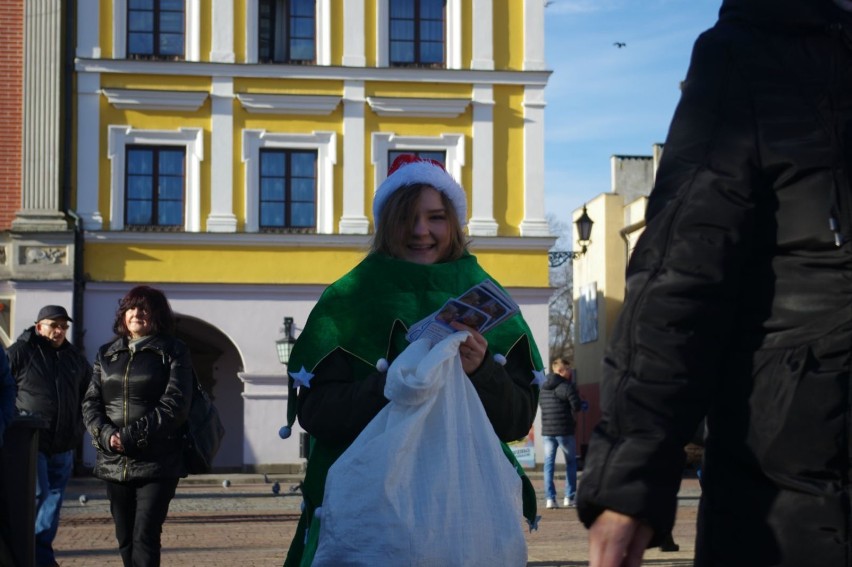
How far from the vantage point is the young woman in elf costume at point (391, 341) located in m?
4.67

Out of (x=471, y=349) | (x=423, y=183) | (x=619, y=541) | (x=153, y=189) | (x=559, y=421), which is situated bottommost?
(x=559, y=421)

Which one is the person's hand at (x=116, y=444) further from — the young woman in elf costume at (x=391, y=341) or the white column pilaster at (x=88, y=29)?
the white column pilaster at (x=88, y=29)

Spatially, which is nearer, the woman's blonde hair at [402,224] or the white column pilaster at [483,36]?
the woman's blonde hair at [402,224]

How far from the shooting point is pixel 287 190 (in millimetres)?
28906

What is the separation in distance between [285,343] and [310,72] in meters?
5.94

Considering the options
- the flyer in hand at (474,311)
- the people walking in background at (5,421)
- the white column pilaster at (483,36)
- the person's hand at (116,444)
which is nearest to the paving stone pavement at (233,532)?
the people walking in background at (5,421)

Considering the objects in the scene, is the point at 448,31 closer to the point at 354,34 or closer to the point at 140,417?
the point at 354,34

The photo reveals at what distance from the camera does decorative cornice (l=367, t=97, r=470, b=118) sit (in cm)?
2922

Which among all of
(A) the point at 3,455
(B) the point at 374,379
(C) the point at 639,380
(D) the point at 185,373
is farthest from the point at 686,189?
(A) the point at 3,455

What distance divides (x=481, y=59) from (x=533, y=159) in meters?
2.25

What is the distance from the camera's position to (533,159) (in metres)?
29.4

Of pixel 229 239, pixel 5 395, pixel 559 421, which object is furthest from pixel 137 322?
pixel 229 239

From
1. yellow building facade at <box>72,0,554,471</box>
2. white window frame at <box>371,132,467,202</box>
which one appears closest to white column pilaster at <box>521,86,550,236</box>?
yellow building facade at <box>72,0,554,471</box>

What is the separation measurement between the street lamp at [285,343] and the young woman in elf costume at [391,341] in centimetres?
2053
